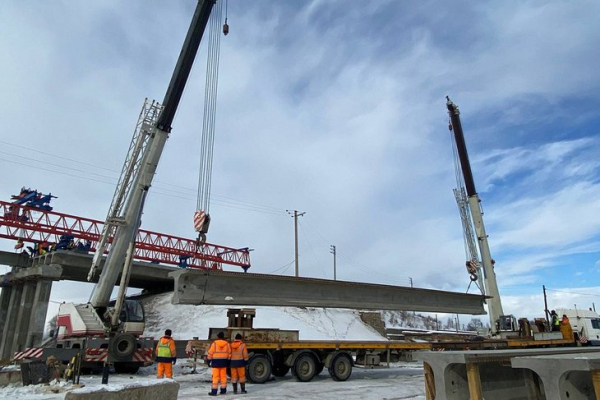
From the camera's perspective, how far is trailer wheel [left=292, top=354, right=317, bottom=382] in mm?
12375

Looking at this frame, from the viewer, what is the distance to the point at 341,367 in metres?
12.9

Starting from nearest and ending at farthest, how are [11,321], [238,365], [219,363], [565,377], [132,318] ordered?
[565,377] → [219,363] → [238,365] → [132,318] → [11,321]

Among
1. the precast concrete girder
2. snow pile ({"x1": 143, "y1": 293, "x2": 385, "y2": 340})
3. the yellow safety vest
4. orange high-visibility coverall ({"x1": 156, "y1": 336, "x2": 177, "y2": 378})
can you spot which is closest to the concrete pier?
snow pile ({"x1": 143, "y1": 293, "x2": 385, "y2": 340})

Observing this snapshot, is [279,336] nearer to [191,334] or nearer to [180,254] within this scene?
[191,334]

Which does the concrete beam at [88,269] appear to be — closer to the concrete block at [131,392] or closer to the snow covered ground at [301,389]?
the snow covered ground at [301,389]

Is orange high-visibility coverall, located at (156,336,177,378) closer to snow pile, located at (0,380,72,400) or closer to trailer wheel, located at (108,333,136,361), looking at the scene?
snow pile, located at (0,380,72,400)

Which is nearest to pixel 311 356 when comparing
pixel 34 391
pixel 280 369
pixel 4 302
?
pixel 280 369

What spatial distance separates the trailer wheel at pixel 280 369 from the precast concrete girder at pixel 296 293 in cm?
213

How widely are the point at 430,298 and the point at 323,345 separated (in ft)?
18.3

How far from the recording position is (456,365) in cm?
590

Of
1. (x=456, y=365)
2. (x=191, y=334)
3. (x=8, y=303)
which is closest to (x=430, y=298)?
(x=456, y=365)

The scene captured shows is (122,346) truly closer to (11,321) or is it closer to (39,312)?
(39,312)

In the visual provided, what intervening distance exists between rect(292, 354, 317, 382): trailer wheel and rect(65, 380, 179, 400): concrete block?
260 inches

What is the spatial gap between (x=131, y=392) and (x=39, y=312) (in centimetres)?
2437
